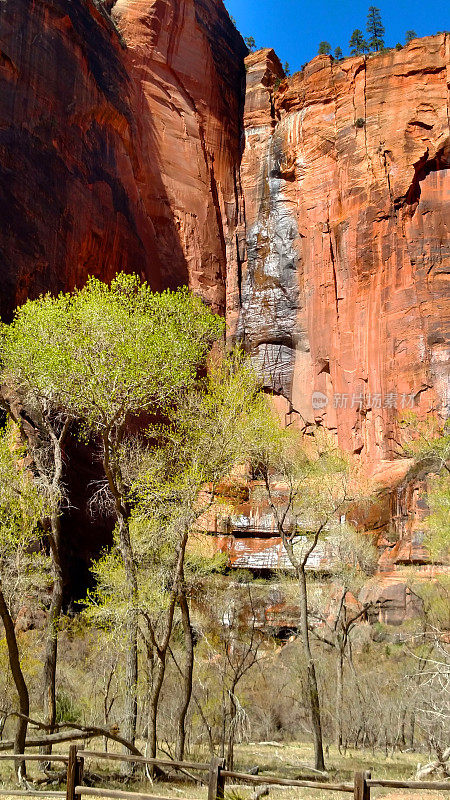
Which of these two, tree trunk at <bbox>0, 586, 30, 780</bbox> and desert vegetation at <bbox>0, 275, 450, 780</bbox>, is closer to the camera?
tree trunk at <bbox>0, 586, 30, 780</bbox>

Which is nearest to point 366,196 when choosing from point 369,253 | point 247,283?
point 369,253

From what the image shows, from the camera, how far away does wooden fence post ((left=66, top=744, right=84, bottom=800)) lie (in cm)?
846

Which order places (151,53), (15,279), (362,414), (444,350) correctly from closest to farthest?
(15,279), (444,350), (362,414), (151,53)

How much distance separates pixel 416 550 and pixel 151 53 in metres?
40.6

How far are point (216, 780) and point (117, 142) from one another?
3909cm

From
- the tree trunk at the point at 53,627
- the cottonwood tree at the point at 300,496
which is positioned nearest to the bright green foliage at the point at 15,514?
the tree trunk at the point at 53,627

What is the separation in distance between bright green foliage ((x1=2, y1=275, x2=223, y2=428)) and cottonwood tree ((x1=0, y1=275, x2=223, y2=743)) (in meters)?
0.02

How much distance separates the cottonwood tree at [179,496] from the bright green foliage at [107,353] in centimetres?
100

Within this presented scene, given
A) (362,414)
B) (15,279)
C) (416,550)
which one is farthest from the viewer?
(362,414)

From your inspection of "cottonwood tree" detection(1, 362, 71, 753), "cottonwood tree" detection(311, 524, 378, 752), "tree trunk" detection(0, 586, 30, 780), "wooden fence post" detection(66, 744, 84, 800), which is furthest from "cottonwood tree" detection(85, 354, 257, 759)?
"cottonwood tree" detection(311, 524, 378, 752)

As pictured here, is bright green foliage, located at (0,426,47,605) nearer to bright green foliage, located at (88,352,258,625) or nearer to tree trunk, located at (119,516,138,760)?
bright green foliage, located at (88,352,258,625)

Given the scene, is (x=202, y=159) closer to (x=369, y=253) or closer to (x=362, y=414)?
(x=369, y=253)

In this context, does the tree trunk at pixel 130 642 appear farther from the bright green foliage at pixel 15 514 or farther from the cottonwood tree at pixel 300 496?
the cottonwood tree at pixel 300 496

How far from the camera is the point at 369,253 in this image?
43.2 meters
